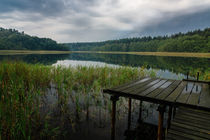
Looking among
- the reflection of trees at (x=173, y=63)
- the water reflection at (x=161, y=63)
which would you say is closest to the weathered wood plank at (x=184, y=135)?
the water reflection at (x=161, y=63)

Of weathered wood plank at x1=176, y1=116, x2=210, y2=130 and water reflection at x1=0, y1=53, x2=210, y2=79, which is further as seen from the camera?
water reflection at x1=0, y1=53, x2=210, y2=79

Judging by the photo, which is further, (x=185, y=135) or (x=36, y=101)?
(x=36, y=101)

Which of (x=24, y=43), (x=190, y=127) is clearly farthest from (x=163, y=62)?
(x=24, y=43)

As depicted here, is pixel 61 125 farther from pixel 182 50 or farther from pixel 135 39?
pixel 135 39

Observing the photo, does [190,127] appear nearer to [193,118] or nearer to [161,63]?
[193,118]

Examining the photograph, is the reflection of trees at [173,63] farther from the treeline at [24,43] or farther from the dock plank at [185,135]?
the treeline at [24,43]

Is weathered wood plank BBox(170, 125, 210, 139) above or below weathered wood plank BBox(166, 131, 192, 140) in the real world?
above

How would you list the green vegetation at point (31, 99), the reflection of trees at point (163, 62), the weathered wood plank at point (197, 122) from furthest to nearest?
the reflection of trees at point (163, 62)
the green vegetation at point (31, 99)
the weathered wood plank at point (197, 122)

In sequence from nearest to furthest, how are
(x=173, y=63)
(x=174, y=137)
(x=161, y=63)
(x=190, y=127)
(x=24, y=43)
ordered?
(x=174, y=137), (x=190, y=127), (x=173, y=63), (x=161, y=63), (x=24, y=43)

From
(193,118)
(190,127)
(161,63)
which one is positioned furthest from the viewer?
(161,63)

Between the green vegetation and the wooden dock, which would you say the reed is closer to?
the green vegetation

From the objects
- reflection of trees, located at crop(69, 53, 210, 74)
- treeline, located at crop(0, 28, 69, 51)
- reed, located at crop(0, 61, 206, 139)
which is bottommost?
reed, located at crop(0, 61, 206, 139)

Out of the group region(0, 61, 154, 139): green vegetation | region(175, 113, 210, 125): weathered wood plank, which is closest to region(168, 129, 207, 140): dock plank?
region(175, 113, 210, 125): weathered wood plank

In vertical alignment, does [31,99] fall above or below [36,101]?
above
